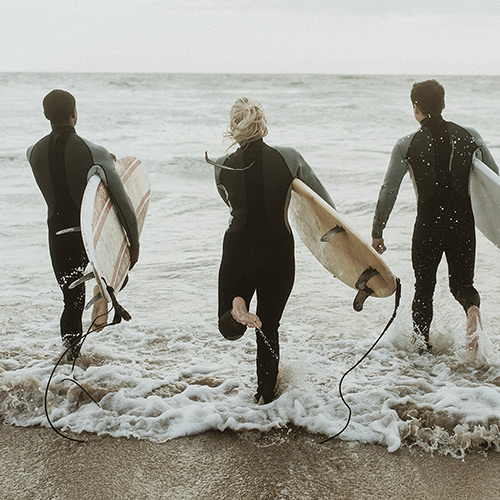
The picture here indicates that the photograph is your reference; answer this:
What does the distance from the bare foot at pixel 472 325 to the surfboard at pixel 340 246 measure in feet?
2.78

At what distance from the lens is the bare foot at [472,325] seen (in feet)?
12.9

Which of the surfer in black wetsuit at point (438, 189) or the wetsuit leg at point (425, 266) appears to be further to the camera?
the wetsuit leg at point (425, 266)

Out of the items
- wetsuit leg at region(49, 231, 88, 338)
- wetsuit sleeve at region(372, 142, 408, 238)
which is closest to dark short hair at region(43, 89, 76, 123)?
wetsuit leg at region(49, 231, 88, 338)

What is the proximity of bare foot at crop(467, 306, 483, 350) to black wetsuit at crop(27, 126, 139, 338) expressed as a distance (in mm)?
2152

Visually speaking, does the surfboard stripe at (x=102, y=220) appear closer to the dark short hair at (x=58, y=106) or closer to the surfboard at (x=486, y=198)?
the dark short hair at (x=58, y=106)

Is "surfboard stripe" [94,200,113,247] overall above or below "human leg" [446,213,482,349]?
above

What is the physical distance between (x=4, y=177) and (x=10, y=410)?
394 inches

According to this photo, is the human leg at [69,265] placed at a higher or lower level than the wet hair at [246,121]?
lower

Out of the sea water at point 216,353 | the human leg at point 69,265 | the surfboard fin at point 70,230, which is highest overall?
the surfboard fin at point 70,230

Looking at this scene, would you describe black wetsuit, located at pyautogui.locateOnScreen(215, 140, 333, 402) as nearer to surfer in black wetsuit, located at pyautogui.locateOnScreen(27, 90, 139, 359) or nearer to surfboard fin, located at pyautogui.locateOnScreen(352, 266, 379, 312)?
surfboard fin, located at pyautogui.locateOnScreen(352, 266, 379, 312)

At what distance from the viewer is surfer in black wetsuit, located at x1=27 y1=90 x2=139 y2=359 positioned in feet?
12.0

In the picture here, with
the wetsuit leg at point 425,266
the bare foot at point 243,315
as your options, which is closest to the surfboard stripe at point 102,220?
the bare foot at point 243,315

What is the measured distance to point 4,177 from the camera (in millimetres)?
12539

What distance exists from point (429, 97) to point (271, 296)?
1556 millimetres
